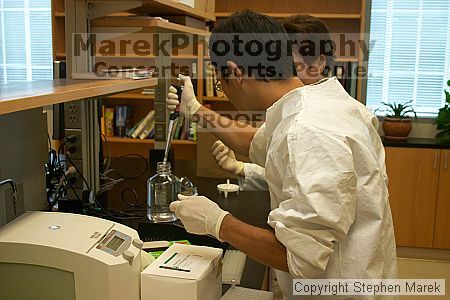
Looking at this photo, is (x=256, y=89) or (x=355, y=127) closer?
(x=355, y=127)

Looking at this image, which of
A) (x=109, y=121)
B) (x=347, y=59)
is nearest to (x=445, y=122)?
(x=347, y=59)

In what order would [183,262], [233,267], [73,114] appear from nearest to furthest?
[183,262] → [233,267] → [73,114]

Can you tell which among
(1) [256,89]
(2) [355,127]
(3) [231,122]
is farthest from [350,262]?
(3) [231,122]

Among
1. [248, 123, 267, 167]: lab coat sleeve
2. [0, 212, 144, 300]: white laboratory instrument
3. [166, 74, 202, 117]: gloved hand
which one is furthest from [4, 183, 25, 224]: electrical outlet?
[166, 74, 202, 117]: gloved hand

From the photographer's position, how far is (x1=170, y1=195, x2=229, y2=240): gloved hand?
1257 mm

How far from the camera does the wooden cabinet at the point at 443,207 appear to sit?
3.76 meters

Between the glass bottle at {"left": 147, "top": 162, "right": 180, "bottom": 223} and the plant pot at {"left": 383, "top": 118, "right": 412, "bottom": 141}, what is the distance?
2319mm

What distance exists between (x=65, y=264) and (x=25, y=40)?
4.06 meters

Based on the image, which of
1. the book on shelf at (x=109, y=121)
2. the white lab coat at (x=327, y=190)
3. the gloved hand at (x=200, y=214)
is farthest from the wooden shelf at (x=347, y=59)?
the gloved hand at (x=200, y=214)

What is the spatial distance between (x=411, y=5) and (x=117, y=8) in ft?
10.2

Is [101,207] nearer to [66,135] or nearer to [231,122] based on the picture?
[66,135]

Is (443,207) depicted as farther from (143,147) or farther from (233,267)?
(233,267)

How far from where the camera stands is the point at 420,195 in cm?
383

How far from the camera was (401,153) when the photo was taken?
12.5ft
